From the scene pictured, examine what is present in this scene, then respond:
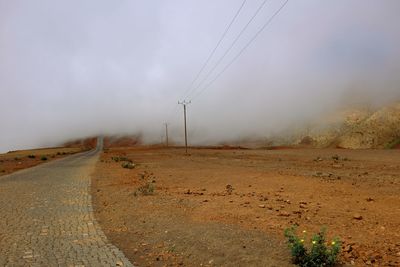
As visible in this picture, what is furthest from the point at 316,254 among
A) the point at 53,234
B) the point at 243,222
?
the point at 53,234

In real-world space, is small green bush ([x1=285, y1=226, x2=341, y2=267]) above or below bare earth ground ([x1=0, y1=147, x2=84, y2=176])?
below

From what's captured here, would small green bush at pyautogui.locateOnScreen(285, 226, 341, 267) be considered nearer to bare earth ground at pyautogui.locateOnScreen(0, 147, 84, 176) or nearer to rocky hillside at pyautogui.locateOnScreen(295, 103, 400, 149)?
bare earth ground at pyautogui.locateOnScreen(0, 147, 84, 176)

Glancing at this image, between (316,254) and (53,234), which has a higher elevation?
(316,254)

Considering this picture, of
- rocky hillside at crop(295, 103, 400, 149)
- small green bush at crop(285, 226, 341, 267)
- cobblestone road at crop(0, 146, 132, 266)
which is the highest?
rocky hillside at crop(295, 103, 400, 149)

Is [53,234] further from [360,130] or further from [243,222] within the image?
[360,130]

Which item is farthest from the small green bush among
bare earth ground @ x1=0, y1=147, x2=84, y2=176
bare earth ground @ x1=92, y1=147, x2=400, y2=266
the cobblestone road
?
bare earth ground @ x1=0, y1=147, x2=84, y2=176

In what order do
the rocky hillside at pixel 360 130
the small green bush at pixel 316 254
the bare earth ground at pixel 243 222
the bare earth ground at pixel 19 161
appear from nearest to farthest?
the small green bush at pixel 316 254
the bare earth ground at pixel 243 222
the bare earth ground at pixel 19 161
the rocky hillside at pixel 360 130

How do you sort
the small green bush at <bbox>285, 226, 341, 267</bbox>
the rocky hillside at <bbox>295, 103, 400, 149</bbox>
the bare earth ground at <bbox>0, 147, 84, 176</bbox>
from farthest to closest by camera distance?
the rocky hillside at <bbox>295, 103, 400, 149</bbox>, the bare earth ground at <bbox>0, 147, 84, 176</bbox>, the small green bush at <bbox>285, 226, 341, 267</bbox>

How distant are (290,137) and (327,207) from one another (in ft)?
329

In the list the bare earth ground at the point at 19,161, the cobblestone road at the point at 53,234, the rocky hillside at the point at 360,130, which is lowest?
the cobblestone road at the point at 53,234

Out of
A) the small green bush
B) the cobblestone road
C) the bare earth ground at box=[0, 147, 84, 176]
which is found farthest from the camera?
the bare earth ground at box=[0, 147, 84, 176]

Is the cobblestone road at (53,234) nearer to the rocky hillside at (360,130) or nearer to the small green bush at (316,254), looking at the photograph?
the small green bush at (316,254)

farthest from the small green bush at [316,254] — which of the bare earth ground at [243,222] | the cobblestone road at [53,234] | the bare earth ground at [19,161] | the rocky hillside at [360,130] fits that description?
the rocky hillside at [360,130]

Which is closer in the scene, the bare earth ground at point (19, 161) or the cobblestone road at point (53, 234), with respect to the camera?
the cobblestone road at point (53, 234)
